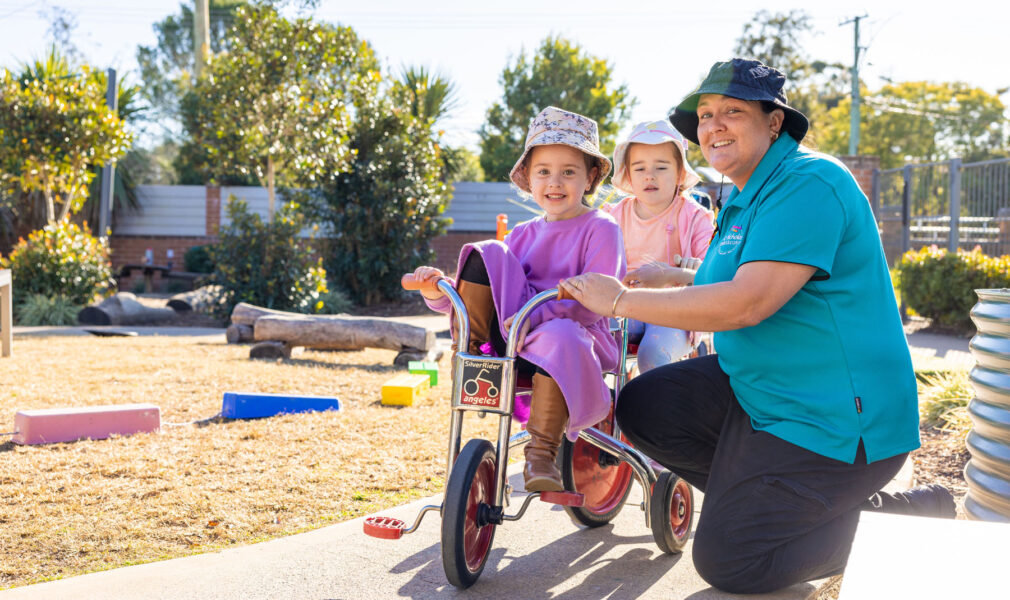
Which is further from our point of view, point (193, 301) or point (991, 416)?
point (193, 301)

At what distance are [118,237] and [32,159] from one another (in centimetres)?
1099

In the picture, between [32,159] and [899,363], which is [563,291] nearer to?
[899,363]

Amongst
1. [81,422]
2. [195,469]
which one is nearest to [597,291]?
[195,469]

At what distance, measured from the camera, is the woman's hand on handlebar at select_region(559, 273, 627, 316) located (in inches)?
104

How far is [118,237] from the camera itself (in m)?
23.4

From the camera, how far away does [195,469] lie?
4355mm

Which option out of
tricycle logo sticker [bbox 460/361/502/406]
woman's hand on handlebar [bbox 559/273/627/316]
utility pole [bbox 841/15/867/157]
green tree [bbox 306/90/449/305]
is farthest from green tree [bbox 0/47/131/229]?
utility pole [bbox 841/15/867/157]

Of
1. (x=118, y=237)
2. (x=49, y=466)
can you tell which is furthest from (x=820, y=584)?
(x=118, y=237)

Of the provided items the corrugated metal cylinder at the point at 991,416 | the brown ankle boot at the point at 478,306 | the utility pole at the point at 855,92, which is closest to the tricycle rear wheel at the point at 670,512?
the brown ankle boot at the point at 478,306

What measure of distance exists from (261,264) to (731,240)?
10710 millimetres

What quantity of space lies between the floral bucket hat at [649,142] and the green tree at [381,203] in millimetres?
11703

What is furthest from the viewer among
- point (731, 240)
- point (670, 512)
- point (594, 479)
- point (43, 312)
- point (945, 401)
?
point (43, 312)

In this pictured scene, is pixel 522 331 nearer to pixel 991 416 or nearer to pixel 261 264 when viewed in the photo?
pixel 991 416

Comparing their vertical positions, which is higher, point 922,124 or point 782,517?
point 922,124
